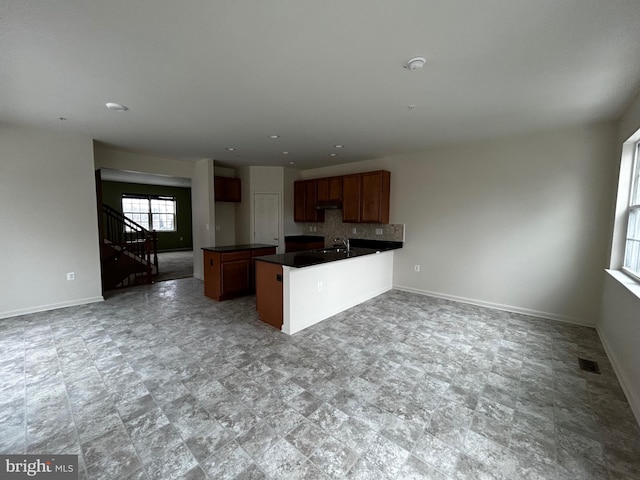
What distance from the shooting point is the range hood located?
5.77 meters

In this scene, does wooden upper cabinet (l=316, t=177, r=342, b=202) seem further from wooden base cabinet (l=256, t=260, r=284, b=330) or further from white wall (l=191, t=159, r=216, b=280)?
wooden base cabinet (l=256, t=260, r=284, b=330)

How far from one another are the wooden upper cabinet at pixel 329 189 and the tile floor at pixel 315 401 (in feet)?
10.6

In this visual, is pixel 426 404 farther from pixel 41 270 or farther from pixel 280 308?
pixel 41 270

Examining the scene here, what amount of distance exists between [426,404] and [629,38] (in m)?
2.81

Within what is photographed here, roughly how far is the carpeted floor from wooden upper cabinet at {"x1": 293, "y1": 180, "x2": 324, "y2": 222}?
3069 millimetres

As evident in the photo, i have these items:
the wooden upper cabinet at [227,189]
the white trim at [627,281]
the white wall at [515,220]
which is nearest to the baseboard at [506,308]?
the white wall at [515,220]

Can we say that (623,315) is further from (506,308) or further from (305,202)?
(305,202)

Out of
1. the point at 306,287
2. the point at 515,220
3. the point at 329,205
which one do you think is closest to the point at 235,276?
the point at 306,287

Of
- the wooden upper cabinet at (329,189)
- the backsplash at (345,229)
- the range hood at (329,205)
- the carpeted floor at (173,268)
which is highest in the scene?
the wooden upper cabinet at (329,189)

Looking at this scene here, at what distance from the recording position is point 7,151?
3516 millimetres

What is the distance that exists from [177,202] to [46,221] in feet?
23.4

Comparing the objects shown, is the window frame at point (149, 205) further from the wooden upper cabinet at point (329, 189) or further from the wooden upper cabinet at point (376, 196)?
the wooden upper cabinet at point (376, 196)

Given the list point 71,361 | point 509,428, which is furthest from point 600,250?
point 71,361

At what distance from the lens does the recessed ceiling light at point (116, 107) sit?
9.14 ft
